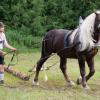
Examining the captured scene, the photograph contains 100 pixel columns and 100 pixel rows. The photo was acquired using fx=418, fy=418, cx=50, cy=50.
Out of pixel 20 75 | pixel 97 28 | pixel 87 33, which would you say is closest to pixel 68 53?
pixel 87 33

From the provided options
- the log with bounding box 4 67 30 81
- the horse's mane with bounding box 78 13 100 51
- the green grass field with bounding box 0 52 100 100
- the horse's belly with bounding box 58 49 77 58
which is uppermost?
the horse's mane with bounding box 78 13 100 51

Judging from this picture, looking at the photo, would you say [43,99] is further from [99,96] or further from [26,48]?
[26,48]

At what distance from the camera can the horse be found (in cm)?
1095

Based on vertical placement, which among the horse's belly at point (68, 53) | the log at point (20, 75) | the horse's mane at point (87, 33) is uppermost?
the horse's mane at point (87, 33)

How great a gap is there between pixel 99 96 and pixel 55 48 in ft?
8.86

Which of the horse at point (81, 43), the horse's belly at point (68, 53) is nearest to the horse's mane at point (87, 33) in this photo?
the horse at point (81, 43)

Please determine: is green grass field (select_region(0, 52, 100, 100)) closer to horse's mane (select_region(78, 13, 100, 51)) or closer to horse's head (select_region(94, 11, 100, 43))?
horse's mane (select_region(78, 13, 100, 51))

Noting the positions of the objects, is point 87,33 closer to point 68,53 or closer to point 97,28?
point 97,28

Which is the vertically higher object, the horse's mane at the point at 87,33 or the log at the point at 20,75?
the horse's mane at the point at 87,33

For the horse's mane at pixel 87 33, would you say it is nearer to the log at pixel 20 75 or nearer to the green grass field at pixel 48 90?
the green grass field at pixel 48 90

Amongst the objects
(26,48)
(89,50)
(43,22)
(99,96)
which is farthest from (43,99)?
(43,22)

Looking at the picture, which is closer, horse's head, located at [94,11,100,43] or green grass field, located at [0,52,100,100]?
green grass field, located at [0,52,100,100]

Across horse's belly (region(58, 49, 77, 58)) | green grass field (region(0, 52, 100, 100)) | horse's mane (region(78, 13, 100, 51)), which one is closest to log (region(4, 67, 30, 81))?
green grass field (region(0, 52, 100, 100))

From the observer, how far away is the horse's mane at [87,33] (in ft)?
35.7
